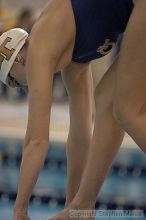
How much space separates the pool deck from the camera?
470 cm

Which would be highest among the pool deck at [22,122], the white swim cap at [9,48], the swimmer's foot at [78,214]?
the white swim cap at [9,48]

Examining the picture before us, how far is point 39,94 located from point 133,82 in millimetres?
359

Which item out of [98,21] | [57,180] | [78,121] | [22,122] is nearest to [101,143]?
[78,121]

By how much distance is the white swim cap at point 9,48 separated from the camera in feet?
7.50

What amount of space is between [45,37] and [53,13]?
0.35ft

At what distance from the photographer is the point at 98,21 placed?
2189mm

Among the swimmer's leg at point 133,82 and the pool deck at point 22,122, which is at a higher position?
the swimmer's leg at point 133,82

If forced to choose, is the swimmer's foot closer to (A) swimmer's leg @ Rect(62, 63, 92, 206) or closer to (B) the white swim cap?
(A) swimmer's leg @ Rect(62, 63, 92, 206)

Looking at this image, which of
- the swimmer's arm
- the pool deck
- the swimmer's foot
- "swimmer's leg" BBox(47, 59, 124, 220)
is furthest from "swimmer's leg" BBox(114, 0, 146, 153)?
the pool deck

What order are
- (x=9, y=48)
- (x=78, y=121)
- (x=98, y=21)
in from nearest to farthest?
(x=98, y=21) → (x=9, y=48) → (x=78, y=121)

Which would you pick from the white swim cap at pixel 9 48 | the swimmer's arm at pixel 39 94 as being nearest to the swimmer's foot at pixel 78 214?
the swimmer's arm at pixel 39 94

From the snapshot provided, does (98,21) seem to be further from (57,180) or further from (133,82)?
(57,180)

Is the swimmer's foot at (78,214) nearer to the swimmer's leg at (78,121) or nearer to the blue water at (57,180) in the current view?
the swimmer's leg at (78,121)

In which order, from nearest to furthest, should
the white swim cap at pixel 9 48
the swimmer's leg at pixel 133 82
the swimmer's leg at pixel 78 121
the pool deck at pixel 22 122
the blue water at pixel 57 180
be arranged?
the swimmer's leg at pixel 133 82 → the white swim cap at pixel 9 48 → the swimmer's leg at pixel 78 121 → the blue water at pixel 57 180 → the pool deck at pixel 22 122
